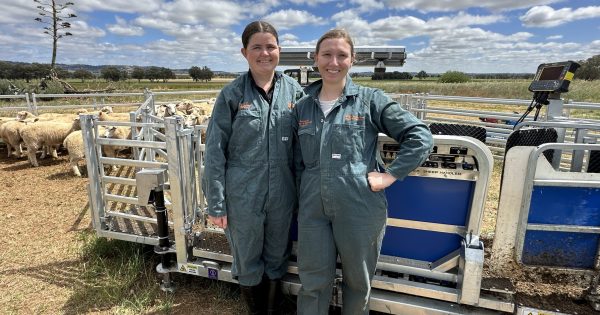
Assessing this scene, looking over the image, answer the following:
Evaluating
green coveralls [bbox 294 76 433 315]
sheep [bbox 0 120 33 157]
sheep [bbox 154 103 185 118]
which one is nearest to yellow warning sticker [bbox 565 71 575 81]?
green coveralls [bbox 294 76 433 315]

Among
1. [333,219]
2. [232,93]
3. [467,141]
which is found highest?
[232,93]

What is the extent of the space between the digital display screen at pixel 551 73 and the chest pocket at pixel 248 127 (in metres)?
3.24

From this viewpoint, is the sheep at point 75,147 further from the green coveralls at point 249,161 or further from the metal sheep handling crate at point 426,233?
the green coveralls at point 249,161

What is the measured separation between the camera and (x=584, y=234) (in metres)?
2.39

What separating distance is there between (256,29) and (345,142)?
3.26 ft

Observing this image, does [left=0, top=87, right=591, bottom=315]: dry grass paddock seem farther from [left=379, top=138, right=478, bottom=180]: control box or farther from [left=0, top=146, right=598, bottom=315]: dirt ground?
[left=379, top=138, right=478, bottom=180]: control box

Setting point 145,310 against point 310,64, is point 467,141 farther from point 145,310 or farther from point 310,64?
point 145,310

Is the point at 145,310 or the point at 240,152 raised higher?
the point at 240,152

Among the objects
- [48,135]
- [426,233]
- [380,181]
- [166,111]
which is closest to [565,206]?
[426,233]

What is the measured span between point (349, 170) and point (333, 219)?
1.12 feet

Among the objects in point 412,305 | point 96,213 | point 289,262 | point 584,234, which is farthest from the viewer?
point 96,213

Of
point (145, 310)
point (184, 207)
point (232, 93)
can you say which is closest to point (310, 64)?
point (232, 93)

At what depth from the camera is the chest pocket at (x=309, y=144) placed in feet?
7.40

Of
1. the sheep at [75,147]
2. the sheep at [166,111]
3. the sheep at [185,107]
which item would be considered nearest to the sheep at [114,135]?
the sheep at [75,147]
